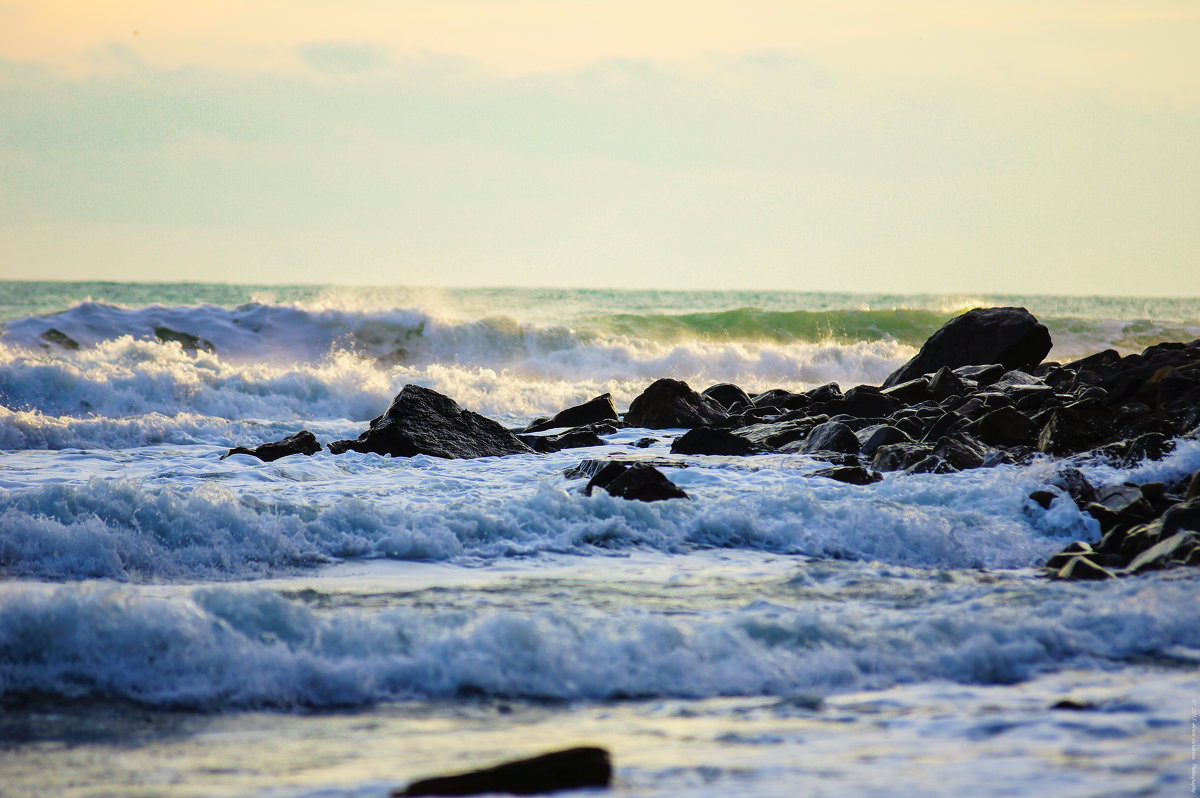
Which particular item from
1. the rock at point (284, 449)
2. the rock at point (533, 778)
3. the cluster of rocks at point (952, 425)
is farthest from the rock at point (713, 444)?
the rock at point (533, 778)

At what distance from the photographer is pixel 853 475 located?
25.7 ft

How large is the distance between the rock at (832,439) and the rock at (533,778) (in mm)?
7049

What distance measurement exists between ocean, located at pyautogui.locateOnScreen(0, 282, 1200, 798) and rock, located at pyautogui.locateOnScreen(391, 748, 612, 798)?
0.08m

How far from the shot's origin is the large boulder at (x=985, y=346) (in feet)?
47.6

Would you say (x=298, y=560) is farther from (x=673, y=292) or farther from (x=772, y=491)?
(x=673, y=292)

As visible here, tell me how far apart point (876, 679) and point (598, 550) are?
2.58 meters

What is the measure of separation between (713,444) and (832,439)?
46.4 inches

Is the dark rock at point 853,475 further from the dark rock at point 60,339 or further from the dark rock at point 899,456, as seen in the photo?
the dark rock at point 60,339

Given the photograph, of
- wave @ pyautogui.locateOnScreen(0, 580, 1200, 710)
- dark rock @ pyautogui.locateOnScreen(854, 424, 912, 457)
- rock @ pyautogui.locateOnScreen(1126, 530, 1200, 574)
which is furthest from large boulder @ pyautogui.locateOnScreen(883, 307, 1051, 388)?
wave @ pyautogui.locateOnScreen(0, 580, 1200, 710)

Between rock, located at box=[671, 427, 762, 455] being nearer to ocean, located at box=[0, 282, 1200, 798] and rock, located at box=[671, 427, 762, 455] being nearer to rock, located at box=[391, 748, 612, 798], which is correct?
ocean, located at box=[0, 282, 1200, 798]

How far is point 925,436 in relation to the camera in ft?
31.3

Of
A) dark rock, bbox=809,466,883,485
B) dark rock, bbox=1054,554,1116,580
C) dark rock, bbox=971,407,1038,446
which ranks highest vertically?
dark rock, bbox=971,407,1038,446

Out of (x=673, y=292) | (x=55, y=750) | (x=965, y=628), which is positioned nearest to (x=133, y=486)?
(x=55, y=750)

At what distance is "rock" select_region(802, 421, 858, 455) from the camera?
9.58 metres
